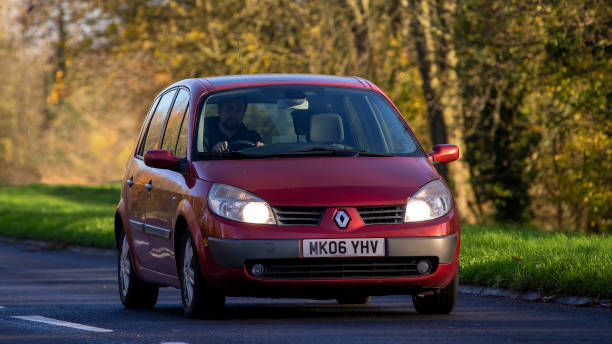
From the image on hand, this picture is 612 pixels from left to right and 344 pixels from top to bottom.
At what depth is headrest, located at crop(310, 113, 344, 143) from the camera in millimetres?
9781

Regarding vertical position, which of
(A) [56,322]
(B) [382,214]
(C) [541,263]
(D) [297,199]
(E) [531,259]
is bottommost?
(E) [531,259]

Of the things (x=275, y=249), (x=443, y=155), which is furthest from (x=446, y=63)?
(x=275, y=249)

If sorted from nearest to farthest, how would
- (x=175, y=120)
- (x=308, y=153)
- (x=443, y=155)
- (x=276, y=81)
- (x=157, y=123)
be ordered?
(x=308, y=153)
(x=443, y=155)
(x=276, y=81)
(x=175, y=120)
(x=157, y=123)

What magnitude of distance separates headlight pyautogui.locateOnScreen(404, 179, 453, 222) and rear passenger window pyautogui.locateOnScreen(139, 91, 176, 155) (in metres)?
2.80

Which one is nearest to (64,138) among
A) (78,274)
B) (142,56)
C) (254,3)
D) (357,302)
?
(142,56)

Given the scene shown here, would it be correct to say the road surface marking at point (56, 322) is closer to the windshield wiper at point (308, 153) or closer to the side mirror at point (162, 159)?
the side mirror at point (162, 159)

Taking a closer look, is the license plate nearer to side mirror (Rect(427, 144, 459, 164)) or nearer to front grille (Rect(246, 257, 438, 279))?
front grille (Rect(246, 257, 438, 279))

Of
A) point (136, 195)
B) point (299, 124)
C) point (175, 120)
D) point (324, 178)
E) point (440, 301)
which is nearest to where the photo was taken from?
point (324, 178)

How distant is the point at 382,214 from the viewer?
892cm

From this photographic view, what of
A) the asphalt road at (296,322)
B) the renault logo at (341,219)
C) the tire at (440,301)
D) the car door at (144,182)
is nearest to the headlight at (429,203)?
the renault logo at (341,219)

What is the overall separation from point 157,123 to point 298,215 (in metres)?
2.89

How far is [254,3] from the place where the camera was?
2941cm

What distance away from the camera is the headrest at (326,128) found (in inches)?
385

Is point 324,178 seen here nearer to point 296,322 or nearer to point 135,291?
point 296,322
